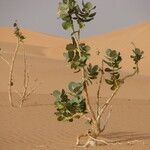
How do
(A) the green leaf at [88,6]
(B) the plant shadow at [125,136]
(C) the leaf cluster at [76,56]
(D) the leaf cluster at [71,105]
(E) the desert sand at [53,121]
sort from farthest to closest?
(B) the plant shadow at [125,136] < (E) the desert sand at [53,121] < (D) the leaf cluster at [71,105] < (C) the leaf cluster at [76,56] < (A) the green leaf at [88,6]

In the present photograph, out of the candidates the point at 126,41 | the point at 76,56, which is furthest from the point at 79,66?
the point at 126,41

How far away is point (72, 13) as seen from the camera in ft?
31.4

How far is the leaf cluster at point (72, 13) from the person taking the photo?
9430 millimetres

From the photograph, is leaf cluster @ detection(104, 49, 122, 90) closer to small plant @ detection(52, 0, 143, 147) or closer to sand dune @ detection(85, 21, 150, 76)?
small plant @ detection(52, 0, 143, 147)

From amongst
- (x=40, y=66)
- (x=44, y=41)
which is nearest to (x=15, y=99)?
(x=40, y=66)

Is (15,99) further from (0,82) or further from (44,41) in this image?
(44,41)

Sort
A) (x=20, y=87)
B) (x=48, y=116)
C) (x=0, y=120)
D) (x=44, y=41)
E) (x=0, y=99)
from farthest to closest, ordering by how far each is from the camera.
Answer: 1. (x=44, y=41)
2. (x=20, y=87)
3. (x=0, y=99)
4. (x=48, y=116)
5. (x=0, y=120)

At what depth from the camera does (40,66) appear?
33812mm

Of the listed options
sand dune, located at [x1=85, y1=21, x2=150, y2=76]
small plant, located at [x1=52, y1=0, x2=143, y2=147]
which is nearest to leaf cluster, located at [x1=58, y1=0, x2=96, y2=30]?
small plant, located at [x1=52, y1=0, x2=143, y2=147]

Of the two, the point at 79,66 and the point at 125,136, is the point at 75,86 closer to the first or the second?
the point at 79,66

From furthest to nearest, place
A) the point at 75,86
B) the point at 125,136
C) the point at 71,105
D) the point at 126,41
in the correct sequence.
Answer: the point at 126,41, the point at 125,136, the point at 71,105, the point at 75,86

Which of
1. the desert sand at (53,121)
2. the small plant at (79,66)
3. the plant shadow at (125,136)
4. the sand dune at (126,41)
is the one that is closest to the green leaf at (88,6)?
the small plant at (79,66)

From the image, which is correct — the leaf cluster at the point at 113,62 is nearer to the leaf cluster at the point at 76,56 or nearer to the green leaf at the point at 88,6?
the leaf cluster at the point at 76,56

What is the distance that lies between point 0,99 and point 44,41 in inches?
2508
